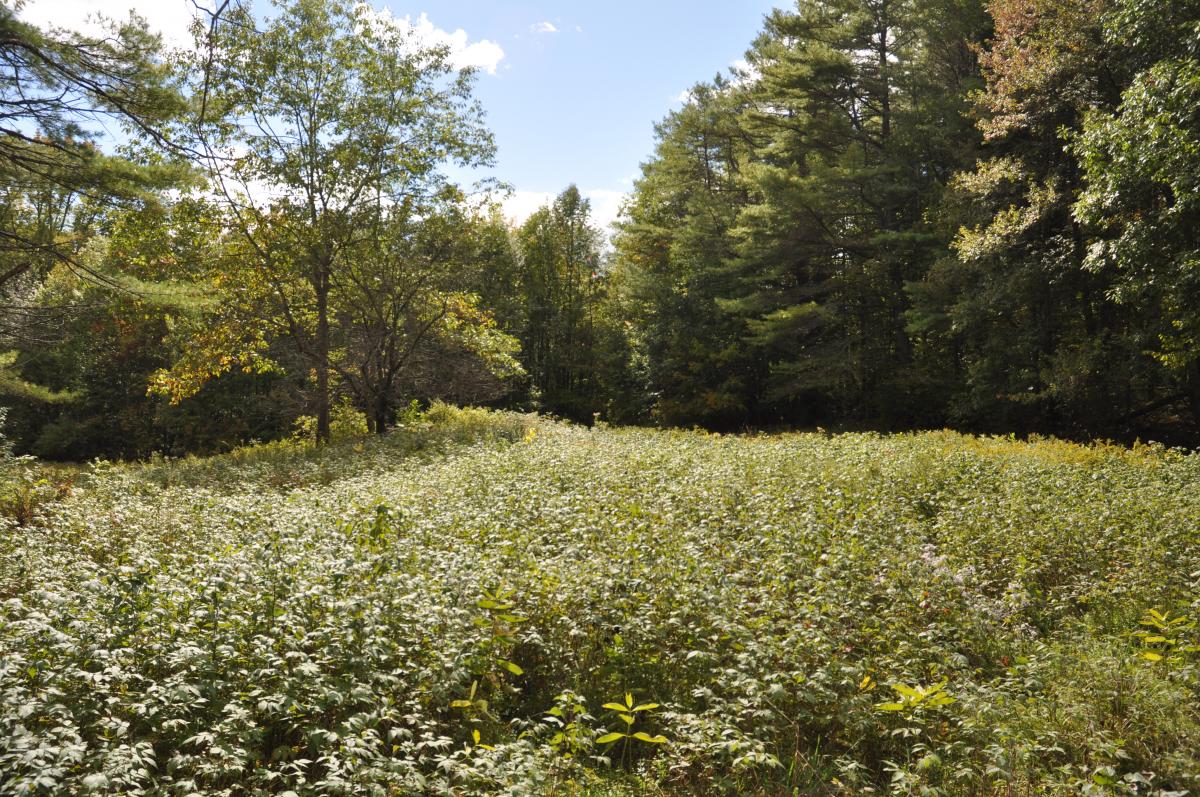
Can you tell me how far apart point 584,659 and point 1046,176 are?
1779 cm

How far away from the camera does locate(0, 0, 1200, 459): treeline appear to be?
11891 millimetres

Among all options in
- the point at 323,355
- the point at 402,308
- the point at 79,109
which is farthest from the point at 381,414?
the point at 79,109

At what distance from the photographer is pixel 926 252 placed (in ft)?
72.3

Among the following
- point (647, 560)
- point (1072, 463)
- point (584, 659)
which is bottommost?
point (584, 659)

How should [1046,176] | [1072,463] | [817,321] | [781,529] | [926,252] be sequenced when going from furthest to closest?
[817,321] < [926,252] < [1046,176] < [1072,463] < [781,529]

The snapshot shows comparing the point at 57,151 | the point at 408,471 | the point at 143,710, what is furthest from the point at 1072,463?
the point at 57,151

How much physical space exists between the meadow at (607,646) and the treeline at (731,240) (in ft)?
21.7

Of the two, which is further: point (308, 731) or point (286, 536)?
point (286, 536)

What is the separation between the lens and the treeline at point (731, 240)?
11.9 m

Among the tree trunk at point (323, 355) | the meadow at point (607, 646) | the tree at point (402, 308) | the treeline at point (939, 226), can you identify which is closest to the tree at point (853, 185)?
the treeline at point (939, 226)

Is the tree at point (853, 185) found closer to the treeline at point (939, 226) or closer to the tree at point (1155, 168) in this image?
the treeline at point (939, 226)

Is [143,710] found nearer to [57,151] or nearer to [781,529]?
[781,529]

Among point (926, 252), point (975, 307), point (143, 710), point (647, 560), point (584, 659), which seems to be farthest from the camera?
point (926, 252)

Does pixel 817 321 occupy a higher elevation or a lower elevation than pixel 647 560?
higher
